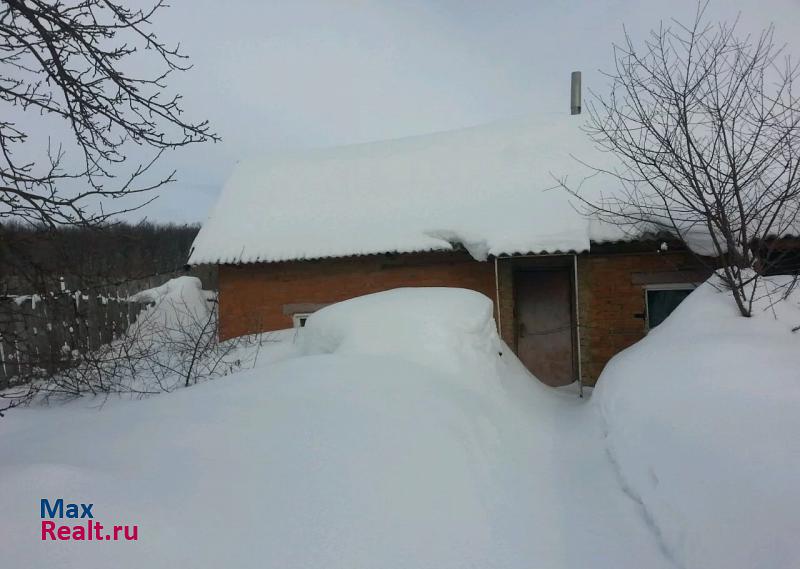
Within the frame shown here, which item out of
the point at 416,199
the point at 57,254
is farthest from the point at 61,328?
the point at 416,199

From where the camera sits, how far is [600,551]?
2.65 metres

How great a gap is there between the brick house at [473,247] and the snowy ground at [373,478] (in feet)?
10.5

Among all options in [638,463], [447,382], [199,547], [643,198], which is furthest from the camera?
[643,198]

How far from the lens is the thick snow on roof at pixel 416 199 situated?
7.81 meters

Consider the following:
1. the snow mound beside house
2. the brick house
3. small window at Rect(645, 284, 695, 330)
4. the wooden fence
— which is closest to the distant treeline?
the wooden fence

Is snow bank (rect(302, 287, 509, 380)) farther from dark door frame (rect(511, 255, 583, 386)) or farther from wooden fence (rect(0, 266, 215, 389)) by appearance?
dark door frame (rect(511, 255, 583, 386))

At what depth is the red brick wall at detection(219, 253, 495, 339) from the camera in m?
8.12

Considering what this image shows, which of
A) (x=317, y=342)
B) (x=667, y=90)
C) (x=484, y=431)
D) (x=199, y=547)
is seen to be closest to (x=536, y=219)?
(x=667, y=90)

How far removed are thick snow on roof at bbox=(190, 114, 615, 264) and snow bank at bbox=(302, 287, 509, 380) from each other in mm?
1839

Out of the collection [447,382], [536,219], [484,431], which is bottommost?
[484,431]

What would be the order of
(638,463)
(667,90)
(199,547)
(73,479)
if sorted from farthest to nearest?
(667,90) → (638,463) → (73,479) → (199,547)

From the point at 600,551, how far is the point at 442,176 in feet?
25.5

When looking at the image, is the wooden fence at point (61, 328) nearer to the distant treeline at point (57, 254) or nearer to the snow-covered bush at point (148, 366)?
the snow-covered bush at point (148, 366)

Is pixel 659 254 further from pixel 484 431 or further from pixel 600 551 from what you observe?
pixel 600 551
